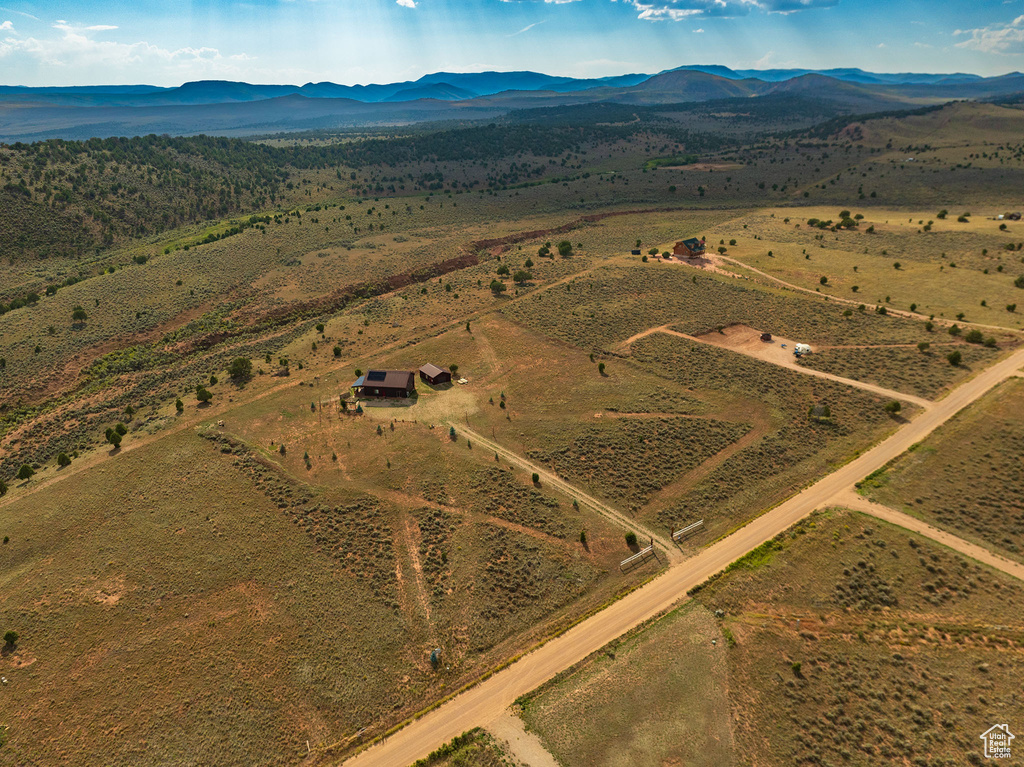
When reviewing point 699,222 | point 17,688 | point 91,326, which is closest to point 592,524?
point 17,688

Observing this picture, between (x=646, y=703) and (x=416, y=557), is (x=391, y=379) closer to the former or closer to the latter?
(x=416, y=557)

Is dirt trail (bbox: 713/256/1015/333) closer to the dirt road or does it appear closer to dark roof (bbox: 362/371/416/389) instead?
the dirt road

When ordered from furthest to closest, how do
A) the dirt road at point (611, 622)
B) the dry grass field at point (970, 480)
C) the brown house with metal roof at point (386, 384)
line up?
the brown house with metal roof at point (386, 384)
the dry grass field at point (970, 480)
the dirt road at point (611, 622)

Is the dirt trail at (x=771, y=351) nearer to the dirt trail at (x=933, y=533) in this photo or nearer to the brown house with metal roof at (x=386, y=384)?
the dirt trail at (x=933, y=533)

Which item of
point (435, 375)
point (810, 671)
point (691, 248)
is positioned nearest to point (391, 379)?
point (435, 375)

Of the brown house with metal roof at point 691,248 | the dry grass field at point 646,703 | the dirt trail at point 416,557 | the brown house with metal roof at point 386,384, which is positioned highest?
the brown house with metal roof at point 691,248

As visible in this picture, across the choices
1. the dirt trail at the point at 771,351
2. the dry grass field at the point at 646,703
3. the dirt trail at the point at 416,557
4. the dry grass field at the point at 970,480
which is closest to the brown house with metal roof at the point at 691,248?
the dirt trail at the point at 771,351
